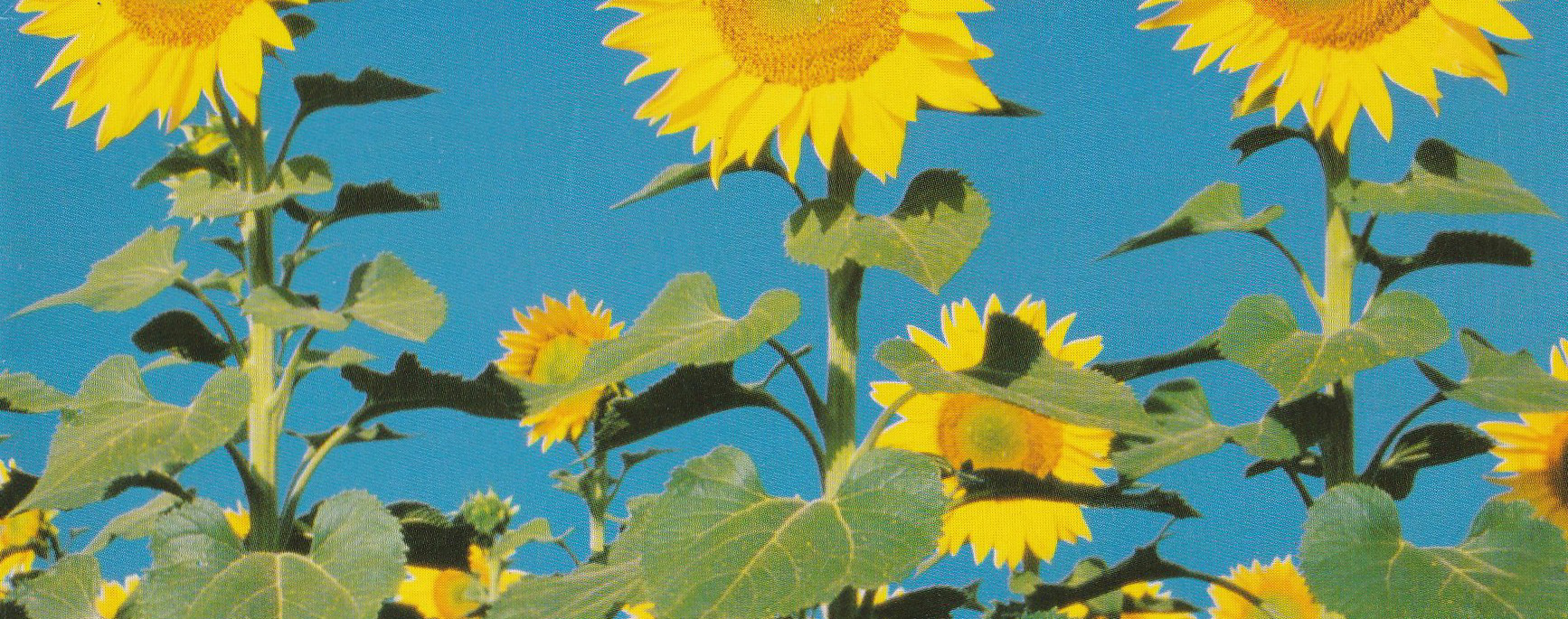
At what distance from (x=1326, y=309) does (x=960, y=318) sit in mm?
929

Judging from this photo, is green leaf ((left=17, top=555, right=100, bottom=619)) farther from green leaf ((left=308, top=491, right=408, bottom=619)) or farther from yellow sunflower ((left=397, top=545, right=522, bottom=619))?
yellow sunflower ((left=397, top=545, right=522, bottom=619))

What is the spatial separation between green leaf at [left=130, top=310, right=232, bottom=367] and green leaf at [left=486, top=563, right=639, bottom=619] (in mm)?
528

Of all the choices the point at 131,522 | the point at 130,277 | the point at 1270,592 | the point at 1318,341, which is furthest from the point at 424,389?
the point at 1270,592

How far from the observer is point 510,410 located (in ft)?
4.65

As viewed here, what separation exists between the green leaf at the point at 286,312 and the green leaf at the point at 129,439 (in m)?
0.08

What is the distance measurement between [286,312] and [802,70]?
57cm

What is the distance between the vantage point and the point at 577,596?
1298mm

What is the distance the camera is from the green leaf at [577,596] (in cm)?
123

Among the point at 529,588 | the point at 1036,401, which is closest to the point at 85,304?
the point at 529,588

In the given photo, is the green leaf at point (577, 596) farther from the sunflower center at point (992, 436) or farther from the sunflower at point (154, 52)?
the sunflower center at point (992, 436)

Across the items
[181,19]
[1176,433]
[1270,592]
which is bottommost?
[1270,592]

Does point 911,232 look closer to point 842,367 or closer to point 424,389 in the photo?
point 842,367

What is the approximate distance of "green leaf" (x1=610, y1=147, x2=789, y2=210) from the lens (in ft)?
4.44

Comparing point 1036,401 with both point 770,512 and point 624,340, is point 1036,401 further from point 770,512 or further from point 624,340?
point 624,340
